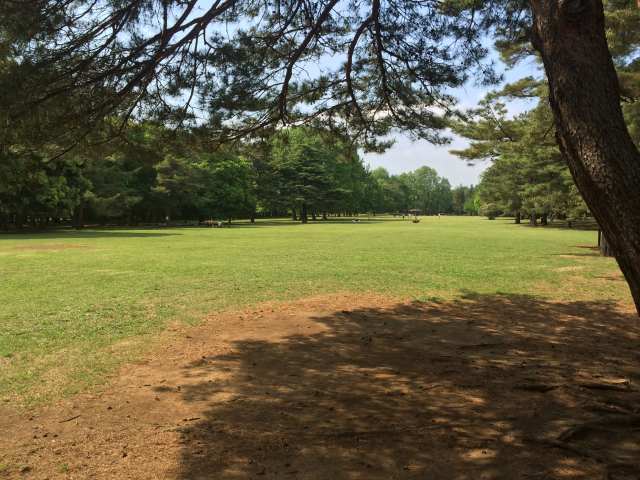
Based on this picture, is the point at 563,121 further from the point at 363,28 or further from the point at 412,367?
the point at 363,28

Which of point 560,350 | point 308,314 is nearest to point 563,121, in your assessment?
point 560,350

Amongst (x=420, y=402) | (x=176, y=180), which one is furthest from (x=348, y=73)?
(x=176, y=180)

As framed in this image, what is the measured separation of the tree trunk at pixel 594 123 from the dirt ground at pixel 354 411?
5.24ft

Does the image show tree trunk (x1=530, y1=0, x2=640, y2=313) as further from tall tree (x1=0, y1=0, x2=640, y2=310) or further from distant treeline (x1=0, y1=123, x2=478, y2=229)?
distant treeline (x1=0, y1=123, x2=478, y2=229)

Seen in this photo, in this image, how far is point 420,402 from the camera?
4.34 meters

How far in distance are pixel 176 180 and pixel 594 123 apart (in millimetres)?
51674

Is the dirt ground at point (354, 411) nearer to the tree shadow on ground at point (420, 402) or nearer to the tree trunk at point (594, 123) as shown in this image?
the tree shadow on ground at point (420, 402)

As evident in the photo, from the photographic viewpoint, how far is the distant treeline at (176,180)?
23.4ft

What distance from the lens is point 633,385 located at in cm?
469

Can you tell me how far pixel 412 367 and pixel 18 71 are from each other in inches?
211

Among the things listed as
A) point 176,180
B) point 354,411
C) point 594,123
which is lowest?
point 354,411

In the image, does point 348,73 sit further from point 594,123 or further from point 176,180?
point 176,180

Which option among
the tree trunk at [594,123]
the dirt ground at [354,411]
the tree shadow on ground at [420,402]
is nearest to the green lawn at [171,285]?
the dirt ground at [354,411]

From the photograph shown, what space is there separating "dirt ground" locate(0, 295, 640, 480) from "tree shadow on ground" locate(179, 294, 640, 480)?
15mm
